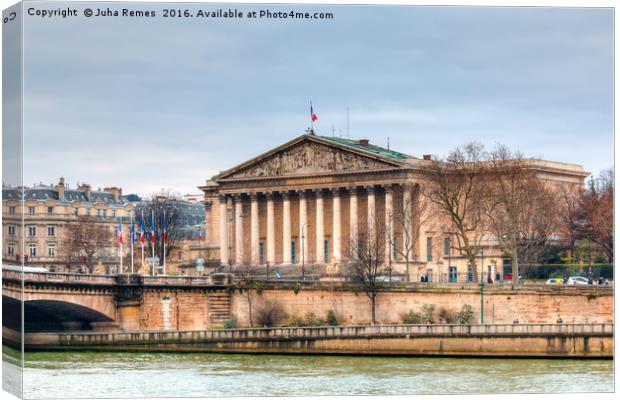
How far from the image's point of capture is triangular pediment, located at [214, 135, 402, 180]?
9075 centimetres

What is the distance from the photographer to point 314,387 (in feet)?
152

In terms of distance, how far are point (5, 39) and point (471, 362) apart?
79.0 ft

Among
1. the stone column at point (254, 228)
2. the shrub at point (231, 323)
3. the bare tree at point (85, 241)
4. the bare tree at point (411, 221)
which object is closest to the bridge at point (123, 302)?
the shrub at point (231, 323)

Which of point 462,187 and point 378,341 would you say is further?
point 462,187

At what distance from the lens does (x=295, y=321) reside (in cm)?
7225

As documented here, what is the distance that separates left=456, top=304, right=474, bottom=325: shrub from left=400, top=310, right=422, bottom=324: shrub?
1754 millimetres

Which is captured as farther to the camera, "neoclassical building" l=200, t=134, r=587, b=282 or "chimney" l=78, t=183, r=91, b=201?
"chimney" l=78, t=183, r=91, b=201

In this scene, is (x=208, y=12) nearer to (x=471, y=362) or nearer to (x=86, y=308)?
(x=471, y=362)

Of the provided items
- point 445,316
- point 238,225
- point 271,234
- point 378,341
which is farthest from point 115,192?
point 378,341

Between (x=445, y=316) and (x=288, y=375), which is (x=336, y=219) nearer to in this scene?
(x=445, y=316)

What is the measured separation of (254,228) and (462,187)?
75.9 ft

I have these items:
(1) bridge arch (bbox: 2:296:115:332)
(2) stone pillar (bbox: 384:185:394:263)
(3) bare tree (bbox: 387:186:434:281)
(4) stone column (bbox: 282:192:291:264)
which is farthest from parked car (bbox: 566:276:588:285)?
(4) stone column (bbox: 282:192:291:264)

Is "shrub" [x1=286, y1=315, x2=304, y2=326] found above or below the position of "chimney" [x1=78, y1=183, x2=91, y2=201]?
below

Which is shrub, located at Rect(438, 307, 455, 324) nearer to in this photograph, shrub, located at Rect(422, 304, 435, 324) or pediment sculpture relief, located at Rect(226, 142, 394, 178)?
shrub, located at Rect(422, 304, 435, 324)
